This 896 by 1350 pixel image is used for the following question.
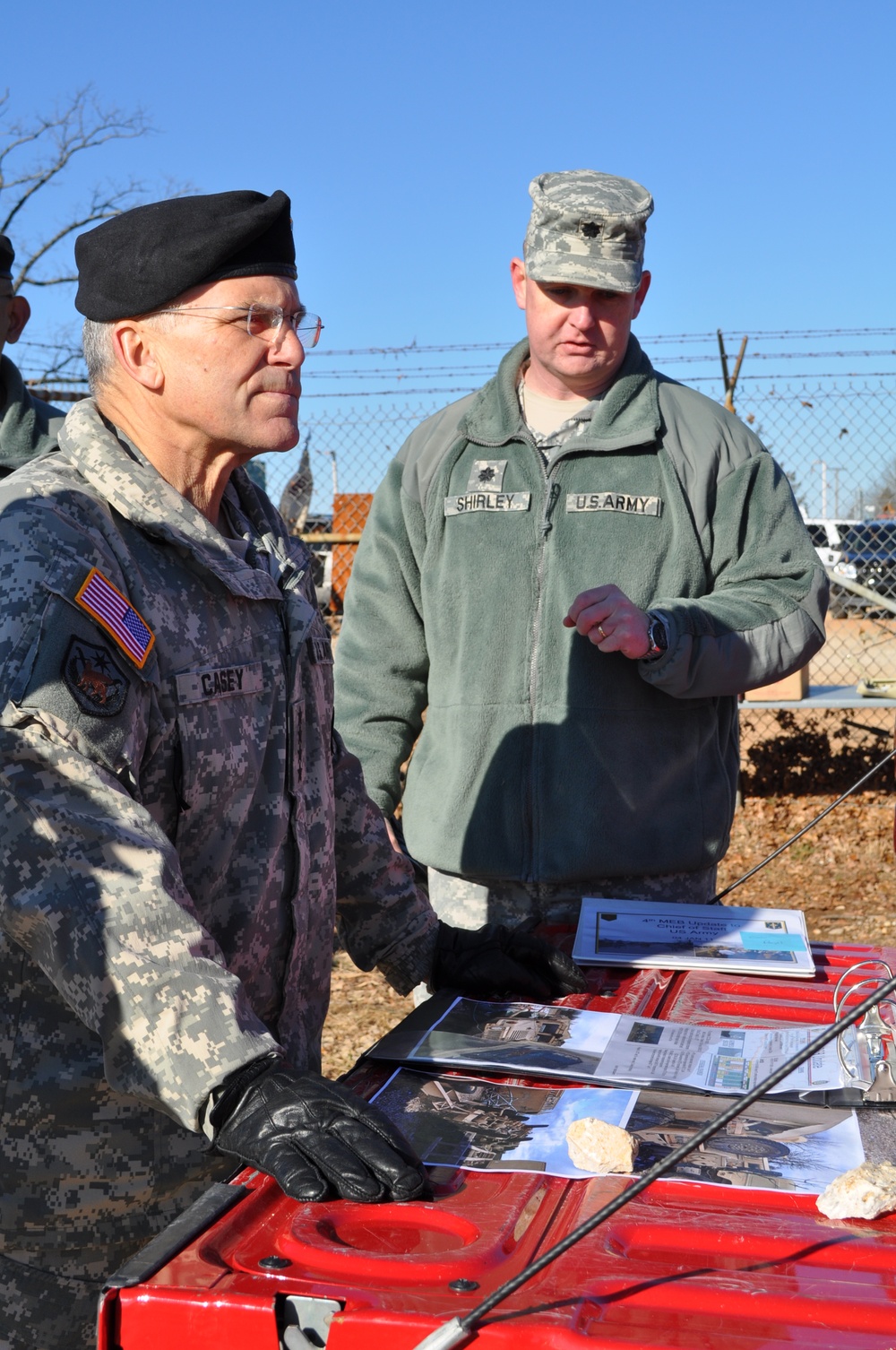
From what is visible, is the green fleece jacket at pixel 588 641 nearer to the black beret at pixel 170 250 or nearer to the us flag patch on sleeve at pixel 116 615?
the black beret at pixel 170 250

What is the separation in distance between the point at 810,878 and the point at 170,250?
611cm

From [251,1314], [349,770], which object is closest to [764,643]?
[349,770]

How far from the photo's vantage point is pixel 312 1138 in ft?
4.08

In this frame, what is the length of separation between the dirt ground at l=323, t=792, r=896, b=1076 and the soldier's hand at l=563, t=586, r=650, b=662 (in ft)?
9.39

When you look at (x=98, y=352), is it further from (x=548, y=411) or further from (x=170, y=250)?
(x=548, y=411)

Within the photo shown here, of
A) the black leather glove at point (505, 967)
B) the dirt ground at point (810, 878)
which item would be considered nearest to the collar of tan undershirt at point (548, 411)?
the black leather glove at point (505, 967)

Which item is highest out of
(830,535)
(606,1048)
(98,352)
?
(830,535)

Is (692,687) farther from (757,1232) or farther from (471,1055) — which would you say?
(757,1232)

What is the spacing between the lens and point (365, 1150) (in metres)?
1.22

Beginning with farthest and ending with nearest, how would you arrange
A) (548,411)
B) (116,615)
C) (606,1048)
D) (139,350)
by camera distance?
(548,411)
(139,350)
(606,1048)
(116,615)

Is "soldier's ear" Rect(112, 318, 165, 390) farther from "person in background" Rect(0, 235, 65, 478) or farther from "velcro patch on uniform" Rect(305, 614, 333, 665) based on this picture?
"person in background" Rect(0, 235, 65, 478)

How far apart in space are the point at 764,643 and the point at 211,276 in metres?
1.46

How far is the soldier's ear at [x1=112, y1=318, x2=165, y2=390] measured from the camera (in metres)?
1.73

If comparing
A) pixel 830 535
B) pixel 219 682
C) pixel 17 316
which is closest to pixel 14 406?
pixel 17 316
